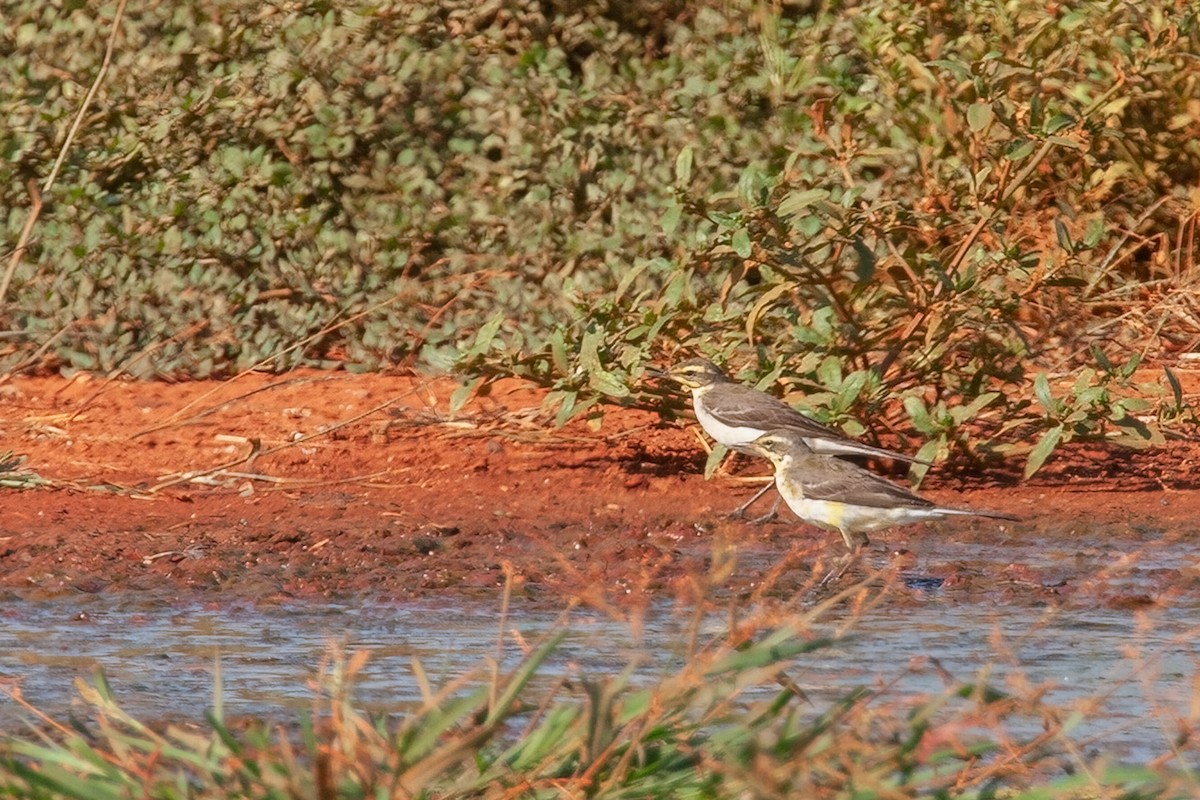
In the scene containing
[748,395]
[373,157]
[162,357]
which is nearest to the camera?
[748,395]

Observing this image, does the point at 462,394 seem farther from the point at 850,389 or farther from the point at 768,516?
the point at 850,389

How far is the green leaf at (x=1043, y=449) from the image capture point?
8375 mm

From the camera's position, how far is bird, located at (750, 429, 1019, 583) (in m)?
7.92

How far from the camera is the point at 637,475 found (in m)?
9.12

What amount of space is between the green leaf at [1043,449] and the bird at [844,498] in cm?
23

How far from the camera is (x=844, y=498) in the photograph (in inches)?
313

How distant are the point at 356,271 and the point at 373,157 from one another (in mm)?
761

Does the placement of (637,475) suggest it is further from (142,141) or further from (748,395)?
(142,141)

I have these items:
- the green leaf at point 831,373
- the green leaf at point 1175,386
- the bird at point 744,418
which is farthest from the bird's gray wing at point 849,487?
the green leaf at point 1175,386

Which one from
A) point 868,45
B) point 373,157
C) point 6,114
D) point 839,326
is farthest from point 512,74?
point 839,326

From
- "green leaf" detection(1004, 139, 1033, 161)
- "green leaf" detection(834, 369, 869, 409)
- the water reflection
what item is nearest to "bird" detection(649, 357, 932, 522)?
"green leaf" detection(834, 369, 869, 409)

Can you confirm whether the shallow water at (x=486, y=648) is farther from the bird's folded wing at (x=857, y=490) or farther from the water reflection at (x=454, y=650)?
the bird's folded wing at (x=857, y=490)

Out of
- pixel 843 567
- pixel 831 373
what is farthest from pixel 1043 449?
pixel 843 567

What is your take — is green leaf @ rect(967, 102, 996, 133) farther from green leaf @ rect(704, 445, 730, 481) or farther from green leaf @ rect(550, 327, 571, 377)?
green leaf @ rect(550, 327, 571, 377)
